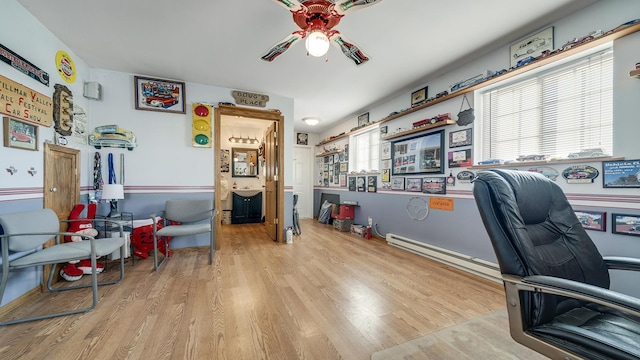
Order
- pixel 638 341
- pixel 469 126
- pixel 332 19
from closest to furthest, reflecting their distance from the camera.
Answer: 1. pixel 638 341
2. pixel 332 19
3. pixel 469 126

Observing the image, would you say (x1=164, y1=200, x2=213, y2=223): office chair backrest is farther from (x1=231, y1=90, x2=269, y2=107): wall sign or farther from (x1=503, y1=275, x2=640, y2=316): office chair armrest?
(x1=503, y1=275, x2=640, y2=316): office chair armrest

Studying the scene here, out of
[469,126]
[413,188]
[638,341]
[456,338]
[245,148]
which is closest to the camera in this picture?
[638,341]

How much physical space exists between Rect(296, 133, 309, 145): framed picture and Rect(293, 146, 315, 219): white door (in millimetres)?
139

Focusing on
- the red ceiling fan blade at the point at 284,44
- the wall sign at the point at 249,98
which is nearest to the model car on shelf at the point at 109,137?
the wall sign at the point at 249,98

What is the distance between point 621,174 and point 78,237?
4868mm

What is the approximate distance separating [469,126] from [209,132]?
3555 millimetres

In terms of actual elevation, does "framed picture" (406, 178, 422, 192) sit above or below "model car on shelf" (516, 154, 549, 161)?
below

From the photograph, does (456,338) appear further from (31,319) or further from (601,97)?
(31,319)

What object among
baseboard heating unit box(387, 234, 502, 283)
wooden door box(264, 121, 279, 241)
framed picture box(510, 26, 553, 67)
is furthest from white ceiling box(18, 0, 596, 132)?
baseboard heating unit box(387, 234, 502, 283)

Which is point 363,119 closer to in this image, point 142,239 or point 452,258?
point 452,258

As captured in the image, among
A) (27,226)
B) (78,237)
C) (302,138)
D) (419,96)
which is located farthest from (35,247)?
(302,138)

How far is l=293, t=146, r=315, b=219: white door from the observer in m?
6.64

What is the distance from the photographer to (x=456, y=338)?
157 cm

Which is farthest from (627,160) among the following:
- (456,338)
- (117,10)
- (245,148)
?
(245,148)
